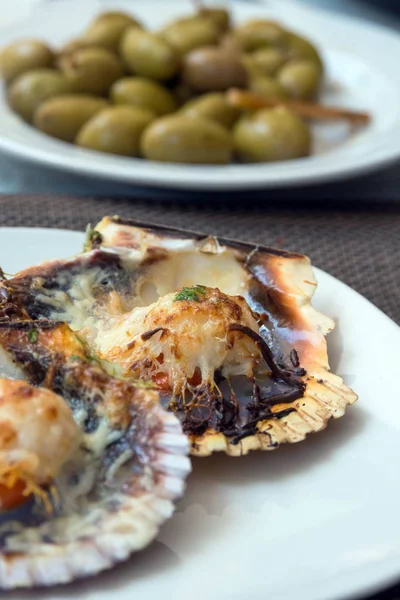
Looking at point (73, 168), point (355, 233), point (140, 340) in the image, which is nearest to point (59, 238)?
point (140, 340)

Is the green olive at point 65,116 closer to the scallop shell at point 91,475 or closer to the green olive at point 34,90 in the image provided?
the green olive at point 34,90

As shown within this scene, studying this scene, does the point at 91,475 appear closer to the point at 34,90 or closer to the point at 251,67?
the point at 34,90

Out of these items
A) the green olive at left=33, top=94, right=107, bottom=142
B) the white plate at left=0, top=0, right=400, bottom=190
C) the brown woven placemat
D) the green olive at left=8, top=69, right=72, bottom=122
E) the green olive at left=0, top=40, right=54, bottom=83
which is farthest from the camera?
the green olive at left=0, top=40, right=54, bottom=83

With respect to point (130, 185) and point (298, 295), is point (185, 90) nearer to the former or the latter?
point (130, 185)

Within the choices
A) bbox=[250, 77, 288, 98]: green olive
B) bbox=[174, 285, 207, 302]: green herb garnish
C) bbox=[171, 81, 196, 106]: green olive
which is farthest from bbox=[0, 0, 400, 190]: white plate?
bbox=[174, 285, 207, 302]: green herb garnish

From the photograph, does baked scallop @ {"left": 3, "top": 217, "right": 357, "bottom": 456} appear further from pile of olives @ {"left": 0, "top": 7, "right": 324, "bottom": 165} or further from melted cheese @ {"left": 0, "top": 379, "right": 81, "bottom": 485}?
pile of olives @ {"left": 0, "top": 7, "right": 324, "bottom": 165}

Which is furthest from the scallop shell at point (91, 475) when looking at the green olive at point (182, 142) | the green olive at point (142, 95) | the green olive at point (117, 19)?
the green olive at point (117, 19)
